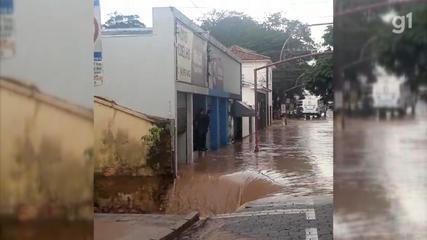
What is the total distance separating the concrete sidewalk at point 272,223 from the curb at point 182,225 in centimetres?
8

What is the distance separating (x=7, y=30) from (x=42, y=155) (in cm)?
105

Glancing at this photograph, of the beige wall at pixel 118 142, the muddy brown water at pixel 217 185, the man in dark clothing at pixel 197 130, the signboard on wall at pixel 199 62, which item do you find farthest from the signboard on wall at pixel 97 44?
the man in dark clothing at pixel 197 130

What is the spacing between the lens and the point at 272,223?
29.2ft

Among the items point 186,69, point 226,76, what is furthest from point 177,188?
point 226,76

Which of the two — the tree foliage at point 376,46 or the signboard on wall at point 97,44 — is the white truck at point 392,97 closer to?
the tree foliage at point 376,46

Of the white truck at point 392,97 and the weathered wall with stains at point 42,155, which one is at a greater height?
the white truck at point 392,97

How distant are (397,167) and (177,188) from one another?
32.2 feet

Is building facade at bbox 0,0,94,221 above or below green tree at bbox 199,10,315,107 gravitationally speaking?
below

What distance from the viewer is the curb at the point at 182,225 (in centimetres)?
834

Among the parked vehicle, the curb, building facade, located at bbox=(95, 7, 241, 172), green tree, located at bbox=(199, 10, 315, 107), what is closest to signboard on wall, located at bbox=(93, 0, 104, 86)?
the curb

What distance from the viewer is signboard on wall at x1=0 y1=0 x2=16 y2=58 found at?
175 inches

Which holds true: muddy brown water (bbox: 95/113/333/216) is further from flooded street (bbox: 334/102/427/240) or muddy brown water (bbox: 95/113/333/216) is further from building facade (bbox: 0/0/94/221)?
flooded street (bbox: 334/102/427/240)

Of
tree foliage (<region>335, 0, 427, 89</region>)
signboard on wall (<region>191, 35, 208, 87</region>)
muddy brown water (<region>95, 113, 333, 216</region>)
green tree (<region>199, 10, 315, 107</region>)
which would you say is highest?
green tree (<region>199, 10, 315, 107</region>)

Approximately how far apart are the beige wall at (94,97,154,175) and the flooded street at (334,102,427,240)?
1179cm
